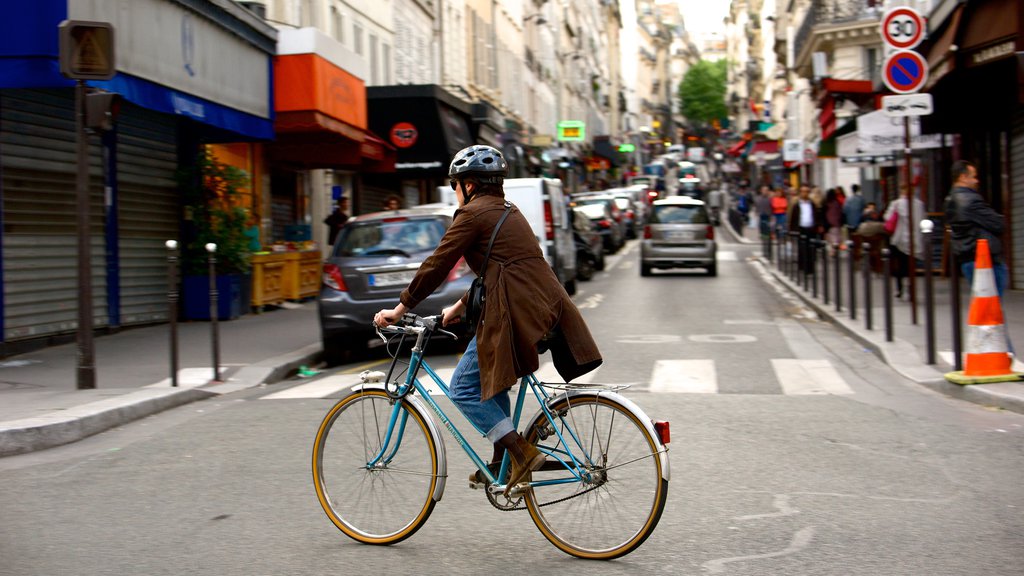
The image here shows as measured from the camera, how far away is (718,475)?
6.82 m

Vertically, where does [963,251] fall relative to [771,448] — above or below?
above

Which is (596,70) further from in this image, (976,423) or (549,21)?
(976,423)

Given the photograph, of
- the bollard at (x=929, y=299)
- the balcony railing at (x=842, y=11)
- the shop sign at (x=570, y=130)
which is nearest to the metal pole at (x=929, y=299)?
the bollard at (x=929, y=299)

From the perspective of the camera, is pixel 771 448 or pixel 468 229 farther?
pixel 771 448

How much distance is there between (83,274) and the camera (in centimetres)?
1045

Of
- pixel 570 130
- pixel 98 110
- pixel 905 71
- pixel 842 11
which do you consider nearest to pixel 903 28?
pixel 905 71

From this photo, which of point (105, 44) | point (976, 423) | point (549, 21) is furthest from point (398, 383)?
point (549, 21)

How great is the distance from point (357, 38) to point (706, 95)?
456 feet

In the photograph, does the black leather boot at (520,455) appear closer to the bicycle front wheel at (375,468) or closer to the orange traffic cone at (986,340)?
the bicycle front wheel at (375,468)

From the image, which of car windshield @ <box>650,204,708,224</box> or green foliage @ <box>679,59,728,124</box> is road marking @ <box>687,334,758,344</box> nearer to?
car windshield @ <box>650,204,708,224</box>

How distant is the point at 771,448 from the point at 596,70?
3606 inches

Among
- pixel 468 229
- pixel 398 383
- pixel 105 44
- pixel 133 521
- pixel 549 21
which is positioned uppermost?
pixel 549 21

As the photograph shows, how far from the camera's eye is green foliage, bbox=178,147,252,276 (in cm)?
1802

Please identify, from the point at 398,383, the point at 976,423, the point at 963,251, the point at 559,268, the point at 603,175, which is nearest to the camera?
the point at 398,383
